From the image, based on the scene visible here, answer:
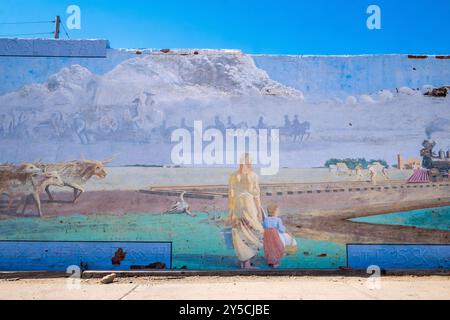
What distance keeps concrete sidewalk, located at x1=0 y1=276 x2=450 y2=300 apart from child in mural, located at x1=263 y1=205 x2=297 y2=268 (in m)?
0.52

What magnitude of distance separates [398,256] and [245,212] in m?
3.38

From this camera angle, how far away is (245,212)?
10.5 m

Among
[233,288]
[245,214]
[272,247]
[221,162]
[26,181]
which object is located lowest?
[233,288]

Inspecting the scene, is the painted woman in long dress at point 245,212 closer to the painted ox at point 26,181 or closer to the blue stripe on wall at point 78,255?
the blue stripe on wall at point 78,255

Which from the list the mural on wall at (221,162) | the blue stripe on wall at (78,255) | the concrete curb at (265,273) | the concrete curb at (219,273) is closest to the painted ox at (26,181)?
the mural on wall at (221,162)

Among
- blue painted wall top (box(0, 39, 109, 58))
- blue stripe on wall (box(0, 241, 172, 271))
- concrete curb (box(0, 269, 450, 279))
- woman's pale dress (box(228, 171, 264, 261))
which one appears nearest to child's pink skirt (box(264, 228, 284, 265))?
woman's pale dress (box(228, 171, 264, 261))

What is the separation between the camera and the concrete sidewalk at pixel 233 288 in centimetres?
789

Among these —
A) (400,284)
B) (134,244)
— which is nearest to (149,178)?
(134,244)

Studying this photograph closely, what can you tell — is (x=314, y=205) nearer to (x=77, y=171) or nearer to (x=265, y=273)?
(x=265, y=273)

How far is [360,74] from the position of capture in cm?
1107

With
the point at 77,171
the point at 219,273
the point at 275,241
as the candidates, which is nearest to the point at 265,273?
the point at 275,241

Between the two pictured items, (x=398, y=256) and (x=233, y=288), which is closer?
(x=233, y=288)

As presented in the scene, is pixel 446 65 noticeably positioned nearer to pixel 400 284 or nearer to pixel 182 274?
pixel 400 284
